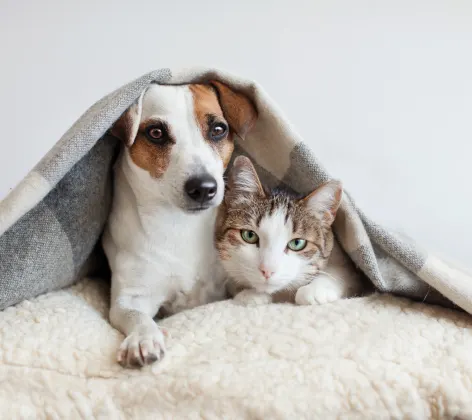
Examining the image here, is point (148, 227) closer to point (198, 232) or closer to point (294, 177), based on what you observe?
point (198, 232)

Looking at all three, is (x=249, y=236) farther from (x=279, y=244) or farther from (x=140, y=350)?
(x=140, y=350)

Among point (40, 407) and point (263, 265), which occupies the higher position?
point (263, 265)

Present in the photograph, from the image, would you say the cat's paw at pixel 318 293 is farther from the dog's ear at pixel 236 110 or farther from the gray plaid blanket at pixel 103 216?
the dog's ear at pixel 236 110

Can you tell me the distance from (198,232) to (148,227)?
0.37 feet

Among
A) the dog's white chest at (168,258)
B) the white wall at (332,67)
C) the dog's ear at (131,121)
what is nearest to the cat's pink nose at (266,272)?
the dog's white chest at (168,258)

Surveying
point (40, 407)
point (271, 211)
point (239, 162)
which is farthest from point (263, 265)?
point (40, 407)

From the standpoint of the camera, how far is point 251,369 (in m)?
0.82

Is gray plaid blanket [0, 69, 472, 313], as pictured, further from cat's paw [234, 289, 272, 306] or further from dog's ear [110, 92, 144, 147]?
cat's paw [234, 289, 272, 306]

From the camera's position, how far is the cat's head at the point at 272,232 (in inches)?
41.6

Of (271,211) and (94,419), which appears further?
(271,211)

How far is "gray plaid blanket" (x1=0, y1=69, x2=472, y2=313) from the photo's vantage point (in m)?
0.98

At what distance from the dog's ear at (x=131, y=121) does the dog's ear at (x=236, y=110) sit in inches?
6.9

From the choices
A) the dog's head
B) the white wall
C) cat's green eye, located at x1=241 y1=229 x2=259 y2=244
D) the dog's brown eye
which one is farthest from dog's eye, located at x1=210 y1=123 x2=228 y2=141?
the white wall

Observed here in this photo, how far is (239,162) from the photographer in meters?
1.10
